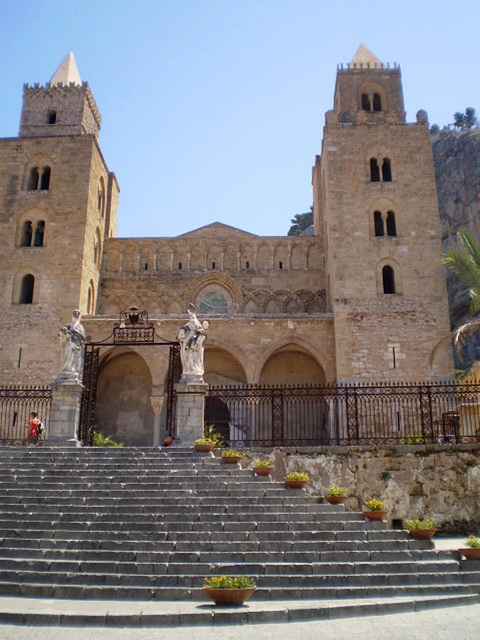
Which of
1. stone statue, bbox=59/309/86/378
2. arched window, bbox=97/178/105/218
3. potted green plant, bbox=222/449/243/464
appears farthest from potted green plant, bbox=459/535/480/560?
arched window, bbox=97/178/105/218

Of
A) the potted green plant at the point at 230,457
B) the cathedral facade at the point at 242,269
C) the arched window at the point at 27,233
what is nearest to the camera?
the potted green plant at the point at 230,457

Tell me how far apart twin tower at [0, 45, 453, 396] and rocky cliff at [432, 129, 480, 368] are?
30.4 feet

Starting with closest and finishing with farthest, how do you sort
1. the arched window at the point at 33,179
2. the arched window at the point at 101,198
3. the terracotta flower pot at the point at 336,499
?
the terracotta flower pot at the point at 336,499 → the arched window at the point at 33,179 → the arched window at the point at 101,198

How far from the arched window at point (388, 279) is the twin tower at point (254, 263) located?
68 mm

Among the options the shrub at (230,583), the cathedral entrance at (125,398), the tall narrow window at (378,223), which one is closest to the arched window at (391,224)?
the tall narrow window at (378,223)

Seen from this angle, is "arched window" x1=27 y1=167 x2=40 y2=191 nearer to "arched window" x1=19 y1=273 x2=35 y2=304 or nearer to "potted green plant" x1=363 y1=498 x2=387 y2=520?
"arched window" x1=19 y1=273 x2=35 y2=304

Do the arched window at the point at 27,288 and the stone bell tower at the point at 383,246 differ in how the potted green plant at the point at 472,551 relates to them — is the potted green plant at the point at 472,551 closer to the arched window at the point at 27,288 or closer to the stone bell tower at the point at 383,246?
the stone bell tower at the point at 383,246

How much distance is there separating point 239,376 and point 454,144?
2390 cm

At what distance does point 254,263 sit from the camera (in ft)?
103

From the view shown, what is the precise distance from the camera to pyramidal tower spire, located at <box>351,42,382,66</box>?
32781mm

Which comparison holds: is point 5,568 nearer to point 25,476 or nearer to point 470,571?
point 25,476

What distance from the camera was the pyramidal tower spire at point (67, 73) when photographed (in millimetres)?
33031

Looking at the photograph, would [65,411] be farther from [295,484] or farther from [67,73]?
[67,73]

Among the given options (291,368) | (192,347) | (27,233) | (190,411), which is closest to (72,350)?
(192,347)
